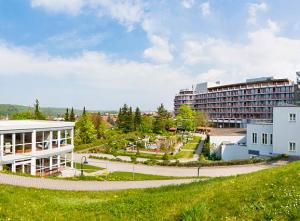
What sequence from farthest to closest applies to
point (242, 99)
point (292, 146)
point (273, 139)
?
point (242, 99)
point (273, 139)
point (292, 146)

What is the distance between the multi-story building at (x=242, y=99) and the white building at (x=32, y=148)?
74899 mm

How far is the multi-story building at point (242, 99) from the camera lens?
358 ft

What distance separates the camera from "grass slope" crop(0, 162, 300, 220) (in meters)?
8.86

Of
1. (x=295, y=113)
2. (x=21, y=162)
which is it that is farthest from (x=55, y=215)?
(x=295, y=113)

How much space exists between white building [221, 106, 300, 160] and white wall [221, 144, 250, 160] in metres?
0.21

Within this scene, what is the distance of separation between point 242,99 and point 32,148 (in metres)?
103

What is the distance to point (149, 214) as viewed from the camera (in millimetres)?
9914

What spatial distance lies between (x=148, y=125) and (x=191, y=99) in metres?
62.8

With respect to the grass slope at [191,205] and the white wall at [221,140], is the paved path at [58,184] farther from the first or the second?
the white wall at [221,140]

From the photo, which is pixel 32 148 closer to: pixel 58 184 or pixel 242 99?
pixel 58 184

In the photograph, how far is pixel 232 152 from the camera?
48281 mm

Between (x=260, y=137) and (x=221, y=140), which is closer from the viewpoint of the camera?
(x=260, y=137)

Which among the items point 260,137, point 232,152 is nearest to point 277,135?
point 260,137

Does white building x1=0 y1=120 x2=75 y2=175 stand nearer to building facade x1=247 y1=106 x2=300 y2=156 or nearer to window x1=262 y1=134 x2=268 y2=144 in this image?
building facade x1=247 y1=106 x2=300 y2=156
